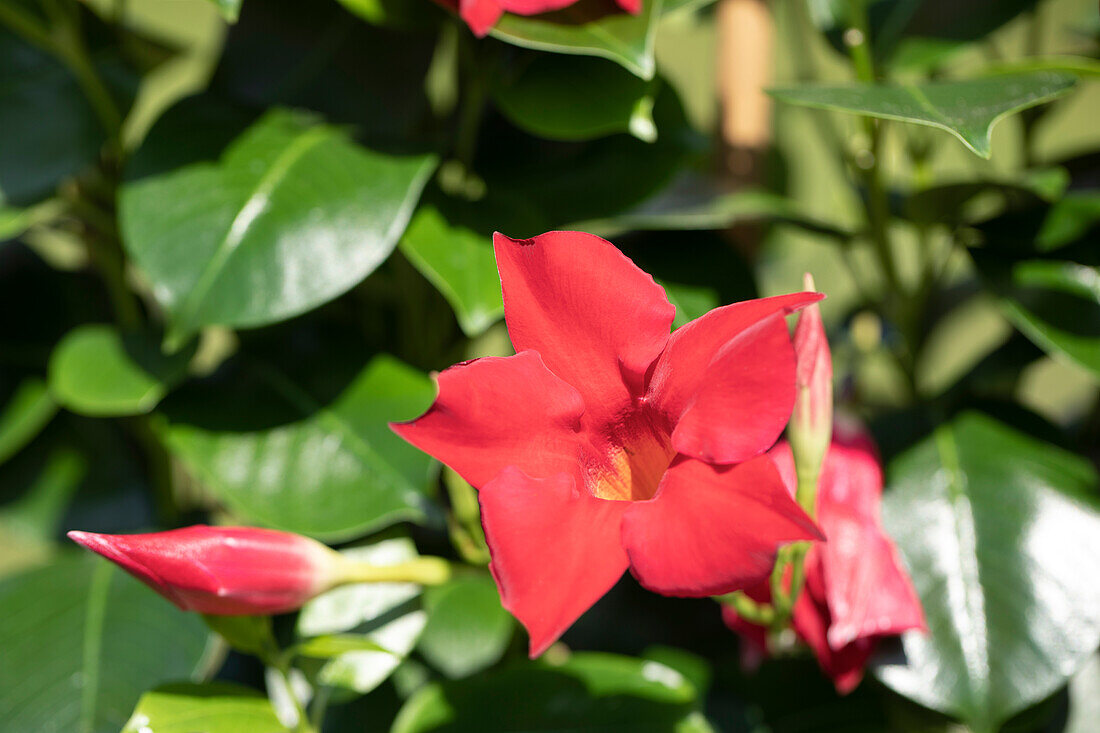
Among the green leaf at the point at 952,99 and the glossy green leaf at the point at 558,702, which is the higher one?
the green leaf at the point at 952,99

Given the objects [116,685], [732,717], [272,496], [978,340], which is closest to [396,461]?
[272,496]

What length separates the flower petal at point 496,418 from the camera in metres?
0.28

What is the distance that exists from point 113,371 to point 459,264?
234mm

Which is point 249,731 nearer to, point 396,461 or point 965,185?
point 396,461

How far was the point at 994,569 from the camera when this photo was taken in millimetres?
469

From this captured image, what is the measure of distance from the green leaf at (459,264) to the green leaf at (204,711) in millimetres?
193

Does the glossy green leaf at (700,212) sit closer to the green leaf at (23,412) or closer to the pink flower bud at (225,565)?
the pink flower bud at (225,565)

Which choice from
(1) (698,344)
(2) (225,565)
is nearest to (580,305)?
(1) (698,344)

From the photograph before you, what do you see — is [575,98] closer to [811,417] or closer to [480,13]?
[480,13]

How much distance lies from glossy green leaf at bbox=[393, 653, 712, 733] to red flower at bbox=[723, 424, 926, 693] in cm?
10

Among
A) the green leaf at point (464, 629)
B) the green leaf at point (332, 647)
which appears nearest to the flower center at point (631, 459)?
the green leaf at point (332, 647)

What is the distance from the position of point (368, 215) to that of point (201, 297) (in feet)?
0.30

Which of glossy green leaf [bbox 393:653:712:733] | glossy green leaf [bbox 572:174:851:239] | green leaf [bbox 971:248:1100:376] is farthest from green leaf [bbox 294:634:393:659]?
green leaf [bbox 971:248:1100:376]

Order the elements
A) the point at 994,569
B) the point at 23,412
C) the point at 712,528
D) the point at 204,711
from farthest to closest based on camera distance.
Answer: the point at 23,412
the point at 994,569
the point at 204,711
the point at 712,528
